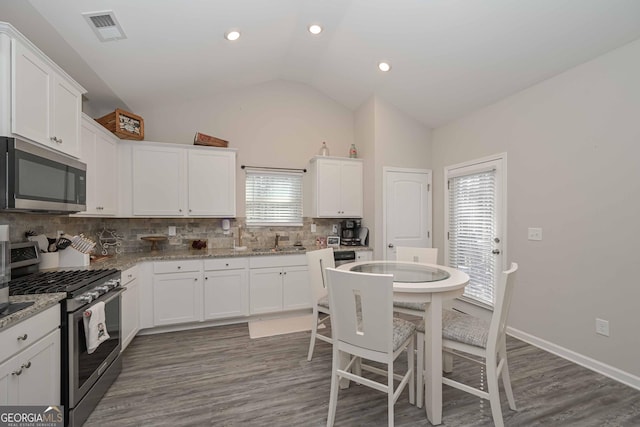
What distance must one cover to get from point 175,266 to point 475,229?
369 centimetres

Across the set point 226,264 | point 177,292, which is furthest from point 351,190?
point 177,292

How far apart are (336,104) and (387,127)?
1045 mm

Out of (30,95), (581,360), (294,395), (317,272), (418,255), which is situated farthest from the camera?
(418,255)

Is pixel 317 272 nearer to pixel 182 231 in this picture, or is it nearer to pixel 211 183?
pixel 211 183

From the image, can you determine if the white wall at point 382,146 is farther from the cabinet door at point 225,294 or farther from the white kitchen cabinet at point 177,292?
the white kitchen cabinet at point 177,292

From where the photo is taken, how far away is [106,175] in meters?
3.03

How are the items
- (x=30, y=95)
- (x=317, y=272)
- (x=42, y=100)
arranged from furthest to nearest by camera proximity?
(x=317, y=272)
(x=42, y=100)
(x=30, y=95)

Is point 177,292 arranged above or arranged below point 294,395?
above

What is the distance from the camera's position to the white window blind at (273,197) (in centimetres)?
421

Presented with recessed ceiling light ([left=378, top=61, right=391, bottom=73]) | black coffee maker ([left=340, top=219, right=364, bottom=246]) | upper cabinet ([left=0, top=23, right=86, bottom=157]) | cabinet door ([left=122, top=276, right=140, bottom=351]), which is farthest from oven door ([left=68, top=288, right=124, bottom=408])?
recessed ceiling light ([left=378, top=61, right=391, bottom=73])

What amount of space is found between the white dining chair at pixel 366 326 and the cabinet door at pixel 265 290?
1.89 metres

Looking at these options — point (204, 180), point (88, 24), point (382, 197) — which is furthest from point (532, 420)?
point (88, 24)

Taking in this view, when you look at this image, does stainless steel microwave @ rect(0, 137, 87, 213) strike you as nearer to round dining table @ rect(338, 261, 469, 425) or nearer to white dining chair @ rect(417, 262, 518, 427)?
round dining table @ rect(338, 261, 469, 425)

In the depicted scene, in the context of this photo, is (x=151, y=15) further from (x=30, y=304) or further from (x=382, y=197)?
(x=382, y=197)
